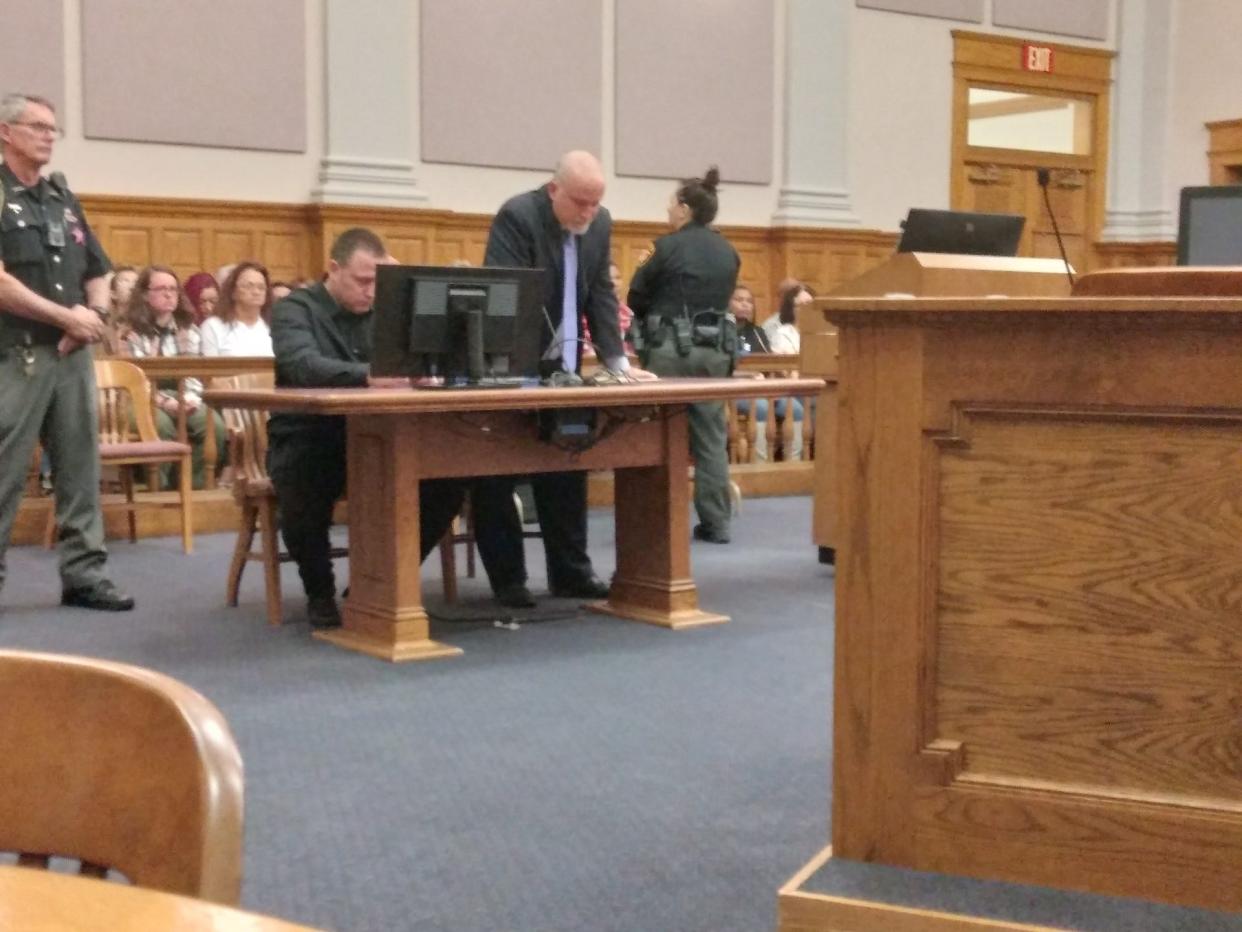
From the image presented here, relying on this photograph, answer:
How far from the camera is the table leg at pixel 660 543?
4.99 meters

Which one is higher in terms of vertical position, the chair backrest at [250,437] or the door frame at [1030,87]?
the door frame at [1030,87]

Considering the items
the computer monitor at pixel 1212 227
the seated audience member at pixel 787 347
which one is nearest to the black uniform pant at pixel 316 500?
the computer monitor at pixel 1212 227

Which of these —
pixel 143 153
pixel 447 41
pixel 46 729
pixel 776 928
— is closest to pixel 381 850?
pixel 776 928

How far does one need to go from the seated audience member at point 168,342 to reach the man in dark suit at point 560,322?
2268mm

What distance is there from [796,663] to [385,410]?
1312mm

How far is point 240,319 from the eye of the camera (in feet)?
25.0

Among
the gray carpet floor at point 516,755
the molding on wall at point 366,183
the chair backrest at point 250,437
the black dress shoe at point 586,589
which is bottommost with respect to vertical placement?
the gray carpet floor at point 516,755

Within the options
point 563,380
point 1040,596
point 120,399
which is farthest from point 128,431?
point 1040,596

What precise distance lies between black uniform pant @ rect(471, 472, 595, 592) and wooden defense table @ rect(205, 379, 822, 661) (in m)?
0.24

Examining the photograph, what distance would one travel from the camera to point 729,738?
3594 mm

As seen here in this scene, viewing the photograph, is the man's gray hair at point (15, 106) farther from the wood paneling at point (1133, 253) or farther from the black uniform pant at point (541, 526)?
the wood paneling at point (1133, 253)

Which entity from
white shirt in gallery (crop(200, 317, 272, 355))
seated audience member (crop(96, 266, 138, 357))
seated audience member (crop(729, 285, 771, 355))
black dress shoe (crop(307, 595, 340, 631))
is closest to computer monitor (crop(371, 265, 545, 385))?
black dress shoe (crop(307, 595, 340, 631))

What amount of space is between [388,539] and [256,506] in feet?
2.31

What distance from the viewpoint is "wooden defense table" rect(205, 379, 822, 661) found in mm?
4391
